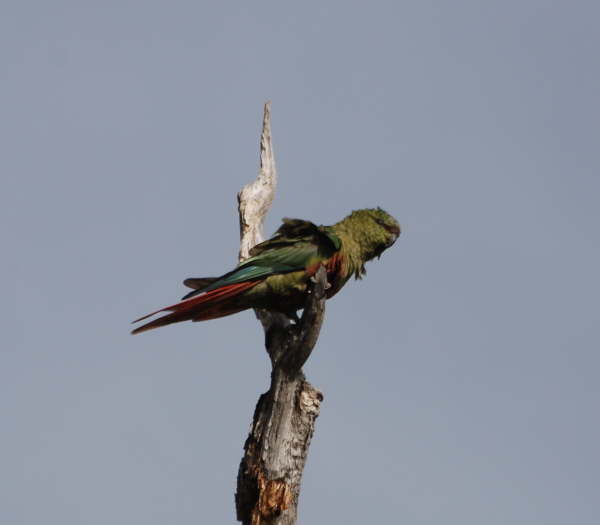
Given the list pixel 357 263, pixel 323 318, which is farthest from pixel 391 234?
pixel 323 318

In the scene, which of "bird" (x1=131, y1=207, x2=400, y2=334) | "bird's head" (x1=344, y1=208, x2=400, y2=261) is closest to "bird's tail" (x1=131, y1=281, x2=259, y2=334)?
"bird" (x1=131, y1=207, x2=400, y2=334)

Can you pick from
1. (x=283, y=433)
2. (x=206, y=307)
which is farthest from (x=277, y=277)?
(x=283, y=433)

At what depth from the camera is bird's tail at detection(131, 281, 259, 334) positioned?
6766 mm

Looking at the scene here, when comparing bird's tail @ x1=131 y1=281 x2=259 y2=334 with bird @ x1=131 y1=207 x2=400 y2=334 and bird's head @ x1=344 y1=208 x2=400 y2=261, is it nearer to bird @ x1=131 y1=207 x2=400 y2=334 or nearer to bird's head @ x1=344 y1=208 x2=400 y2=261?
bird @ x1=131 y1=207 x2=400 y2=334

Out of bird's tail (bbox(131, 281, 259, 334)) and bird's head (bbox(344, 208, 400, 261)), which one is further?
bird's head (bbox(344, 208, 400, 261))

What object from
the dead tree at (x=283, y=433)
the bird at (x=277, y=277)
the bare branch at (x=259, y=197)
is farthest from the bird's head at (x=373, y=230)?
the dead tree at (x=283, y=433)

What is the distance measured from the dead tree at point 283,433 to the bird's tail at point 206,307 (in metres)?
0.71

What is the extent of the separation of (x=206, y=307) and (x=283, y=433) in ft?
4.66

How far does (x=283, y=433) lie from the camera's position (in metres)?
6.00

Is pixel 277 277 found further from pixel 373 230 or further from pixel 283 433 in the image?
pixel 283 433

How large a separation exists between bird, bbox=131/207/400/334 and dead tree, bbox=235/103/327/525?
2.21 feet

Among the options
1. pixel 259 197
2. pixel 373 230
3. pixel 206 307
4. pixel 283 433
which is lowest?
pixel 283 433

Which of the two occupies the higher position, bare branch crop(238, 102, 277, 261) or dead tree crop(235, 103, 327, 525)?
bare branch crop(238, 102, 277, 261)

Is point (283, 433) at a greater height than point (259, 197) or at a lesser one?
lesser
